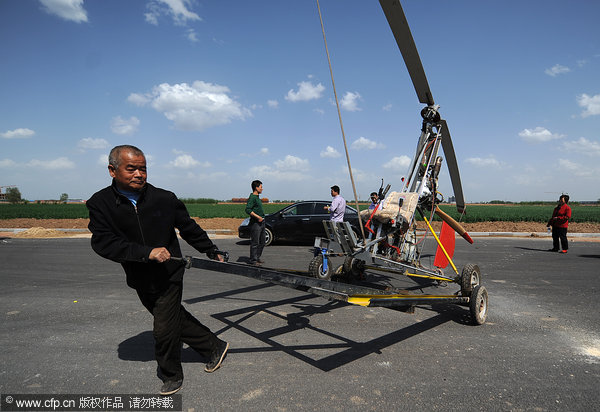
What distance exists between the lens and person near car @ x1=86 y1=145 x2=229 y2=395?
2303mm

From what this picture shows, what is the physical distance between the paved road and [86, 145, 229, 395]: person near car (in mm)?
519

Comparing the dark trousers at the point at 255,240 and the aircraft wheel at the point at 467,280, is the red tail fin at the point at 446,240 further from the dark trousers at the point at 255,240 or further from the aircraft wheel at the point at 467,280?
the dark trousers at the point at 255,240

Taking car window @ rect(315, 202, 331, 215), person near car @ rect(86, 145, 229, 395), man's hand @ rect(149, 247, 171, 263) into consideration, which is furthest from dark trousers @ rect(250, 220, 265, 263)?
man's hand @ rect(149, 247, 171, 263)

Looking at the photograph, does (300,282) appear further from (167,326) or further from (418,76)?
(418,76)

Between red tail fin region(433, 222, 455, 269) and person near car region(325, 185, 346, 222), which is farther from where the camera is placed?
person near car region(325, 185, 346, 222)

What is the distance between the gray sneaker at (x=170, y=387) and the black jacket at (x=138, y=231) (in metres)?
0.78

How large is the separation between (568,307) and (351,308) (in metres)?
3.45

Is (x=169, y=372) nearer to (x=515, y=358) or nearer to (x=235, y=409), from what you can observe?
(x=235, y=409)

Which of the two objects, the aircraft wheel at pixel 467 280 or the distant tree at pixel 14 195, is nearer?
the aircraft wheel at pixel 467 280

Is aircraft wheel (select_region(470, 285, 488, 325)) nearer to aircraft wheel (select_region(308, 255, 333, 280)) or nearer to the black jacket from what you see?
aircraft wheel (select_region(308, 255, 333, 280))

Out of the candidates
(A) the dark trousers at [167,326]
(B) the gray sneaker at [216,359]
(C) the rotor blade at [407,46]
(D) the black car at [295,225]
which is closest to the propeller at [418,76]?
(C) the rotor blade at [407,46]

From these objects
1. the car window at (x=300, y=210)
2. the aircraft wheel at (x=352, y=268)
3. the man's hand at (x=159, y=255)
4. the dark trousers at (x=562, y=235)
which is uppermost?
the car window at (x=300, y=210)

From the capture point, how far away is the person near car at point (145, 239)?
7.55ft

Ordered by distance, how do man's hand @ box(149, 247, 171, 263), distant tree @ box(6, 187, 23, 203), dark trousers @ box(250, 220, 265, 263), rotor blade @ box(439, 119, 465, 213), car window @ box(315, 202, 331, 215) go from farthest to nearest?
1. distant tree @ box(6, 187, 23, 203)
2. car window @ box(315, 202, 331, 215)
3. dark trousers @ box(250, 220, 265, 263)
4. rotor blade @ box(439, 119, 465, 213)
5. man's hand @ box(149, 247, 171, 263)
